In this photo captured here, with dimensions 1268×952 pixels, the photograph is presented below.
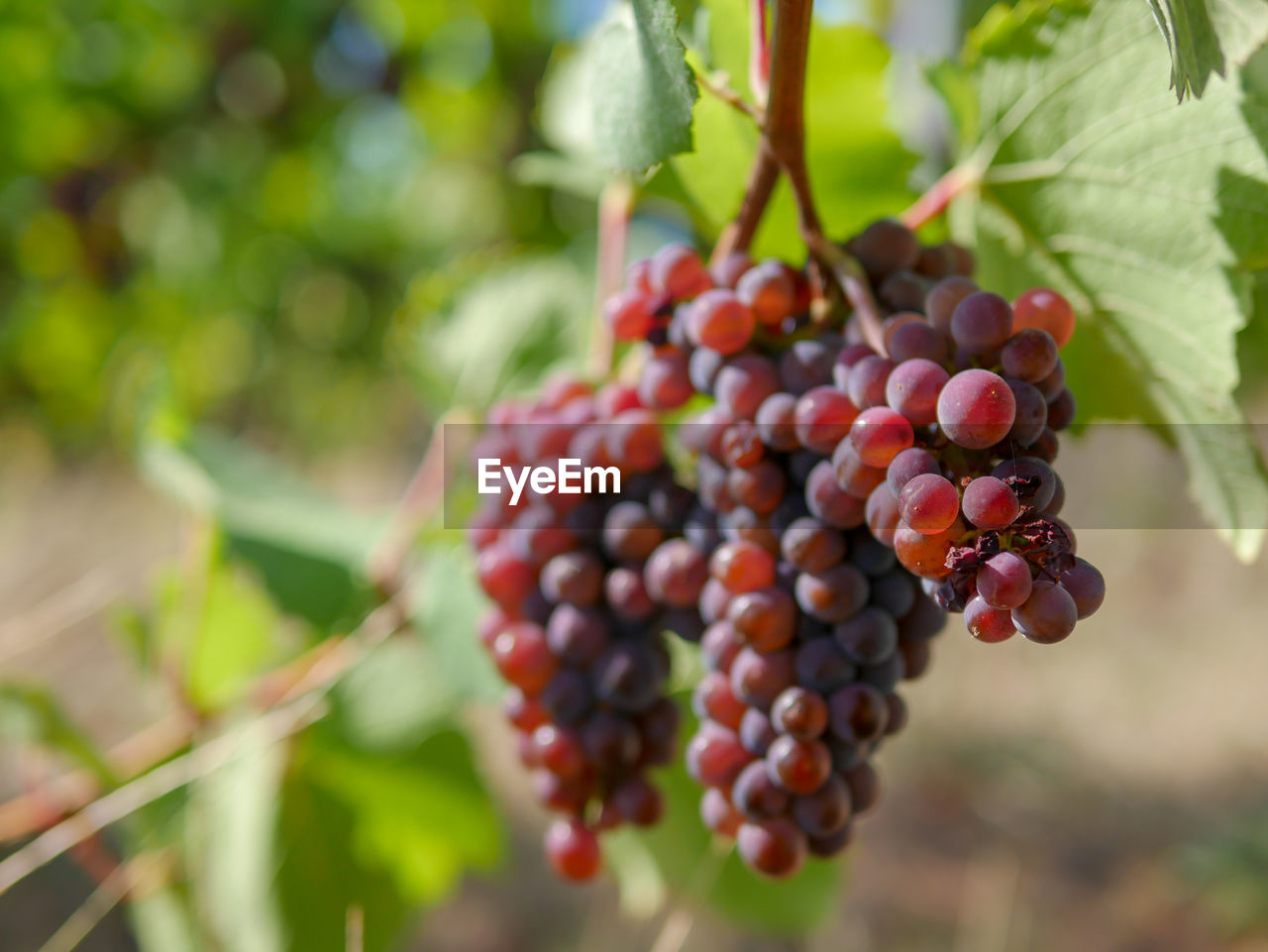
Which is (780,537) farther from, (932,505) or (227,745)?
(227,745)

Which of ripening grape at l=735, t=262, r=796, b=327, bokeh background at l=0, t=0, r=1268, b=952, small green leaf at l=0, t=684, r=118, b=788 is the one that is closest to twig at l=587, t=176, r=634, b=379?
bokeh background at l=0, t=0, r=1268, b=952

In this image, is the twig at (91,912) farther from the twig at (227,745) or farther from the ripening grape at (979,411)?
the ripening grape at (979,411)

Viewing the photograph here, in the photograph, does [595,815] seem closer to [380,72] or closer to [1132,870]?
[380,72]

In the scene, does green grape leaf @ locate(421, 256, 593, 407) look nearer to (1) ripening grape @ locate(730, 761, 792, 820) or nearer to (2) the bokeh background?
(2) the bokeh background

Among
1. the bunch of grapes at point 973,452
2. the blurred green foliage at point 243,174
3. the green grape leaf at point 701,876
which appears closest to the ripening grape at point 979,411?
the bunch of grapes at point 973,452

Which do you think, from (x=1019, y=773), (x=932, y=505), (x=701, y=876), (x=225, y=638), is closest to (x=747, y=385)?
(x=932, y=505)
